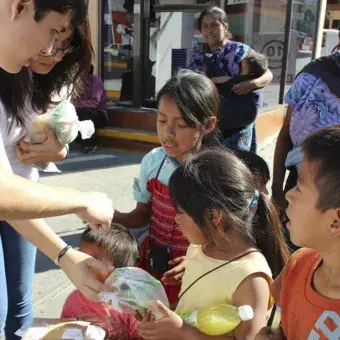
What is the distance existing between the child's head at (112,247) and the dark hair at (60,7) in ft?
3.30

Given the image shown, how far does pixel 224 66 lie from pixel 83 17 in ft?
8.51

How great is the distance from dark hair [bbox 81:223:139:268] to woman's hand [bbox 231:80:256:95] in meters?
2.09

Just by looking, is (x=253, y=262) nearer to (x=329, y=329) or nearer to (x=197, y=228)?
(x=197, y=228)

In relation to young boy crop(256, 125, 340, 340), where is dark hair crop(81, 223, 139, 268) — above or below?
below

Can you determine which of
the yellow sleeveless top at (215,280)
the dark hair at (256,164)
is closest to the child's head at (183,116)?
the yellow sleeveless top at (215,280)

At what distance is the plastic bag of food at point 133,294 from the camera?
170cm

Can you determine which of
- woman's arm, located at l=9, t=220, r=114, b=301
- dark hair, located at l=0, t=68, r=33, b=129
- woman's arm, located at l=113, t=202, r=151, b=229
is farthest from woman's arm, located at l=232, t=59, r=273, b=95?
woman's arm, located at l=9, t=220, r=114, b=301

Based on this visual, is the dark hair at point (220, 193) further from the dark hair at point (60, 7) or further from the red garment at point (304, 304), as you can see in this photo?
the dark hair at point (60, 7)

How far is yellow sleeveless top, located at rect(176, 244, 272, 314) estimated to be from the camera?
5.41ft

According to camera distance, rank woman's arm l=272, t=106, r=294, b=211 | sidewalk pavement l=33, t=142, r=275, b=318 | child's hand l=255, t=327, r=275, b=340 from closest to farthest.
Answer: child's hand l=255, t=327, r=275, b=340
woman's arm l=272, t=106, r=294, b=211
sidewalk pavement l=33, t=142, r=275, b=318

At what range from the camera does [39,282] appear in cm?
335

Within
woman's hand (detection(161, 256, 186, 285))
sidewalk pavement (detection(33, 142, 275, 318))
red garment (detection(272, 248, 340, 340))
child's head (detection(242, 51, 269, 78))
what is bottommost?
sidewalk pavement (detection(33, 142, 275, 318))

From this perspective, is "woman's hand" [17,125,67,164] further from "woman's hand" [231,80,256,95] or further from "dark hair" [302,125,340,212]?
"woman's hand" [231,80,256,95]

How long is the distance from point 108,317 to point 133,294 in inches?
14.7
